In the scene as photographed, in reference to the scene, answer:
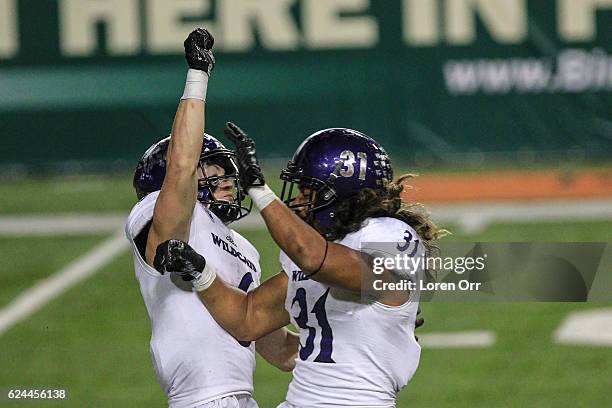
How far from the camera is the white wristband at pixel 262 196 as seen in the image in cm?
384

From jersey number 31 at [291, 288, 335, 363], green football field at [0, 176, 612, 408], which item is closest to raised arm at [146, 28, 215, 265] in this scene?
jersey number 31 at [291, 288, 335, 363]

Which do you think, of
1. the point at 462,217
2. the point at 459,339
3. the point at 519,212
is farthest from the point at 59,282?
the point at 519,212

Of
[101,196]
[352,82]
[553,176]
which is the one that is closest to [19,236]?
[101,196]

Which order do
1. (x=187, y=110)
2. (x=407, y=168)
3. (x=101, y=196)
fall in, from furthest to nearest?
(x=407, y=168), (x=101, y=196), (x=187, y=110)

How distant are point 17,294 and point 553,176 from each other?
23.0ft

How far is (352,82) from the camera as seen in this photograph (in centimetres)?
1467

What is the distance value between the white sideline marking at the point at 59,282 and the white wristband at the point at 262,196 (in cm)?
517

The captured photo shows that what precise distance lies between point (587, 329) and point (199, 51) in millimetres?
4965

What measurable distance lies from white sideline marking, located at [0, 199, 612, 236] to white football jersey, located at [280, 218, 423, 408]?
23.8 feet

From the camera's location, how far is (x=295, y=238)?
12.4ft

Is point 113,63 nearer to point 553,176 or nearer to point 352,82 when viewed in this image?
point 352,82

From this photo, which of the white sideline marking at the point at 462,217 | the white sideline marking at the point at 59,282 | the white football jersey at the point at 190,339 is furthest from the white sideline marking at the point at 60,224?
the white football jersey at the point at 190,339

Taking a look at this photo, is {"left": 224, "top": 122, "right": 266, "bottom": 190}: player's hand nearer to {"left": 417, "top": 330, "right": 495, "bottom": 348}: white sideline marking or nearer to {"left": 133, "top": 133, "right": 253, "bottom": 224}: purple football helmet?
{"left": 133, "top": 133, "right": 253, "bottom": 224}: purple football helmet

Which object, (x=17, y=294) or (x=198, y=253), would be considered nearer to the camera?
(x=198, y=253)
